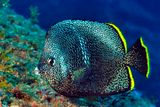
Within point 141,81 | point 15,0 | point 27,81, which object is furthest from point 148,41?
point 27,81

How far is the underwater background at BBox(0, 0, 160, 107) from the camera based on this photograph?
13.3 feet

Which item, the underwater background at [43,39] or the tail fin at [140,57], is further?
the underwater background at [43,39]

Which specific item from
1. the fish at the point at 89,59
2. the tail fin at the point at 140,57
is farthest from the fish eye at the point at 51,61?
the tail fin at the point at 140,57

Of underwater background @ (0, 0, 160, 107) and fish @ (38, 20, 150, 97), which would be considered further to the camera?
underwater background @ (0, 0, 160, 107)

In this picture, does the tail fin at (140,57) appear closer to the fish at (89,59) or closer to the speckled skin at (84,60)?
the fish at (89,59)

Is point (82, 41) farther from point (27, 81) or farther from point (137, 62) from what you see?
point (27, 81)

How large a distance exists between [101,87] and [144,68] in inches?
17.9

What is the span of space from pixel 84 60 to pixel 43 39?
502 centimetres

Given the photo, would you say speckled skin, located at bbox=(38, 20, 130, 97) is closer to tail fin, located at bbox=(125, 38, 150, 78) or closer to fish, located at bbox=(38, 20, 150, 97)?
fish, located at bbox=(38, 20, 150, 97)

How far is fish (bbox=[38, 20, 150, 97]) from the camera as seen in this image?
282cm

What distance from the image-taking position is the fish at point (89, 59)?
2820 millimetres

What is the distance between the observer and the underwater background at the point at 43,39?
4.06 metres

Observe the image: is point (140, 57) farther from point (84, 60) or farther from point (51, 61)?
point (51, 61)

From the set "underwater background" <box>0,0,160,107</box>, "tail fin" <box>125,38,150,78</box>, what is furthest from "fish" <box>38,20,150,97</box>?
"underwater background" <box>0,0,160,107</box>
